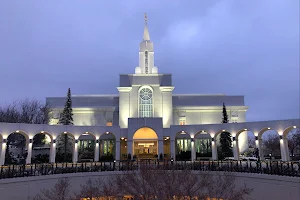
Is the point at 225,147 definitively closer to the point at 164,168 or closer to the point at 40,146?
the point at 164,168

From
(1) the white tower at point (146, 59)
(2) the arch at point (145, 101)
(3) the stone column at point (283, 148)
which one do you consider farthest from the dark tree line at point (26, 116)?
(3) the stone column at point (283, 148)

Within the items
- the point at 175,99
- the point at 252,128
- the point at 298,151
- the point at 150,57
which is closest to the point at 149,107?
the point at 175,99

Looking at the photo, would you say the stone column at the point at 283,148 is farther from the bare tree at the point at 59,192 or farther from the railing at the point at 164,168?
the bare tree at the point at 59,192

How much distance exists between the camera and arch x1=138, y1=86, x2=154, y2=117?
4350 centimetres

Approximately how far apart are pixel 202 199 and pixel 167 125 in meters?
32.1

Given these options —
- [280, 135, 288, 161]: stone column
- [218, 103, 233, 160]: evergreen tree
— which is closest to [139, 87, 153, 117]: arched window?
[218, 103, 233, 160]: evergreen tree

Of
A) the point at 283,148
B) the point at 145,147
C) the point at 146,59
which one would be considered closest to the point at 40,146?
the point at 145,147

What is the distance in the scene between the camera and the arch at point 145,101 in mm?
43500

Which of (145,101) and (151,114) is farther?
(145,101)

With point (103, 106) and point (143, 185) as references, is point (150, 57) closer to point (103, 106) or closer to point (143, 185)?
point (103, 106)

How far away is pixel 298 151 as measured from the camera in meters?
60.6

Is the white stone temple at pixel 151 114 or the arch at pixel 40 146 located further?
the arch at pixel 40 146

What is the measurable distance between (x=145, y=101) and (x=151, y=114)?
2.56 m

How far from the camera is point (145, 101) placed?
44.0m
